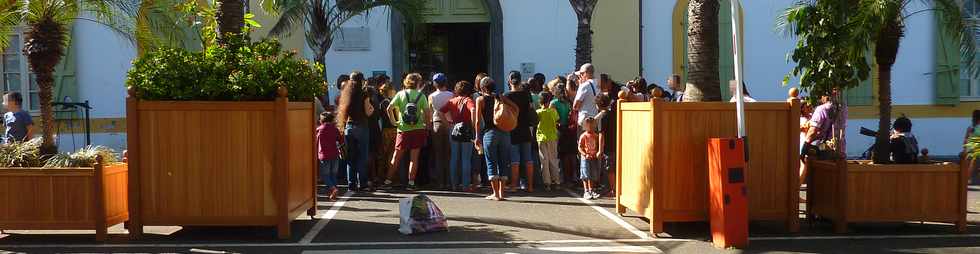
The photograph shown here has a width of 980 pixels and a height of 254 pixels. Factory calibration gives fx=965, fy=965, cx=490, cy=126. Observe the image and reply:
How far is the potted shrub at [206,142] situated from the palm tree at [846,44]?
4898 mm

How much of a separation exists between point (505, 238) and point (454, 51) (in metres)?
11.6

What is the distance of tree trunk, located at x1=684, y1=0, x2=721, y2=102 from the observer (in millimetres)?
8922

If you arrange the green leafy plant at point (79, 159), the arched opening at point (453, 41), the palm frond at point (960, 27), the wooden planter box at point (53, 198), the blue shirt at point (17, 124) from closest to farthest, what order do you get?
the wooden planter box at point (53, 198)
the green leafy plant at point (79, 159)
the palm frond at point (960, 27)
the blue shirt at point (17, 124)
the arched opening at point (453, 41)

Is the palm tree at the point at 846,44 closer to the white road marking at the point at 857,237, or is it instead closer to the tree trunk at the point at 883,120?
the tree trunk at the point at 883,120

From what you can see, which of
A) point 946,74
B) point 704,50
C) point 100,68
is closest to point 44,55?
point 704,50

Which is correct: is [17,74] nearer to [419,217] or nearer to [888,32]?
[419,217]

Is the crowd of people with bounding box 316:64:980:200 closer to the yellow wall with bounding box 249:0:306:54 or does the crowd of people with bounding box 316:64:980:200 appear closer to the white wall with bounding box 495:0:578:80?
the white wall with bounding box 495:0:578:80

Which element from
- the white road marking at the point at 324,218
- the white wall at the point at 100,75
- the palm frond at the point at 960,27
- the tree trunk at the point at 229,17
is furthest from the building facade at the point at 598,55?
the tree trunk at the point at 229,17

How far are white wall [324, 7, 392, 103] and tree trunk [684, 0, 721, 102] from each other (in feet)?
30.8

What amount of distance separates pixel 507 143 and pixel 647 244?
3558mm

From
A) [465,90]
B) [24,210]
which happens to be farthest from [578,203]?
[24,210]

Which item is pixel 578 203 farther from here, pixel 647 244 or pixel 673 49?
pixel 673 49

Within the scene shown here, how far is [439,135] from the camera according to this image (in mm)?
12336

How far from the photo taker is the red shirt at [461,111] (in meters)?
11.5
